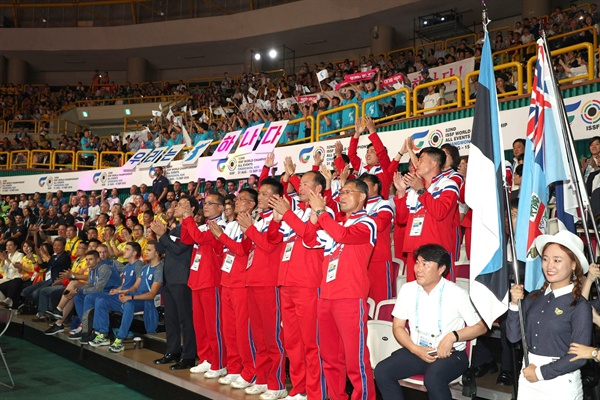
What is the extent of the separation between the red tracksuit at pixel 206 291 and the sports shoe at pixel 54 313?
3766 mm

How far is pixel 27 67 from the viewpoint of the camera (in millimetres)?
28438

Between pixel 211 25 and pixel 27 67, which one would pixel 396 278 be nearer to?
pixel 211 25

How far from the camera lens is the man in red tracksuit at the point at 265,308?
512 cm

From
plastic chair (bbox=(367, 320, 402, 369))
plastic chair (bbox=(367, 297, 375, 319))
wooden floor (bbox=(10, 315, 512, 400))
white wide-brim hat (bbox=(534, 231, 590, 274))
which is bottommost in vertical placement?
wooden floor (bbox=(10, 315, 512, 400))

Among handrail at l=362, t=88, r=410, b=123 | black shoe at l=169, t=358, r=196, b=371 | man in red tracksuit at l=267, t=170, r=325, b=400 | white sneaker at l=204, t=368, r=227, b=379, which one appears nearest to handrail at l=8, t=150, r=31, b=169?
handrail at l=362, t=88, r=410, b=123

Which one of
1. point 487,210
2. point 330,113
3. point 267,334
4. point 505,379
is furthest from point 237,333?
point 330,113

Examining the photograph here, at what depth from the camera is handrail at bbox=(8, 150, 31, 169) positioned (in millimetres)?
18953

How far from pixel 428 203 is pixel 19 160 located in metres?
17.9

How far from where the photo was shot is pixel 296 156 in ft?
38.7

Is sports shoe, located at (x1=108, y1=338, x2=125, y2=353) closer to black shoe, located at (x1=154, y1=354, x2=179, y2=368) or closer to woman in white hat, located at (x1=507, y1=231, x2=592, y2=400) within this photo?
black shoe, located at (x1=154, y1=354, x2=179, y2=368)

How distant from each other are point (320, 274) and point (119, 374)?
3.32 meters

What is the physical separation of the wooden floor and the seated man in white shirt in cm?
39

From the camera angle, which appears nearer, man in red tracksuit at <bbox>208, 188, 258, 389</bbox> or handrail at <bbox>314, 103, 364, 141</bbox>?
man in red tracksuit at <bbox>208, 188, 258, 389</bbox>

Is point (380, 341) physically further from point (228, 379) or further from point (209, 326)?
point (209, 326)
